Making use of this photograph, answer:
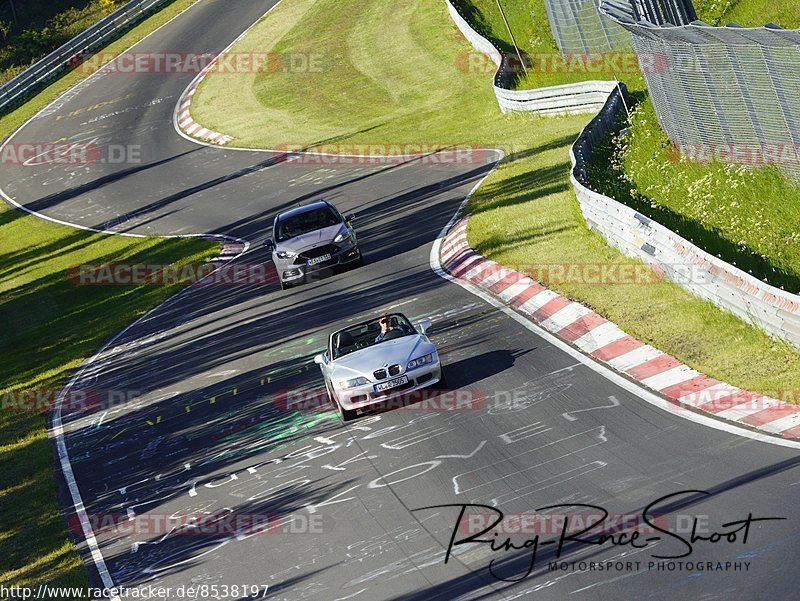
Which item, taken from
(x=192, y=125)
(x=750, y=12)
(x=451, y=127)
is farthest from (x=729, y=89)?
(x=192, y=125)

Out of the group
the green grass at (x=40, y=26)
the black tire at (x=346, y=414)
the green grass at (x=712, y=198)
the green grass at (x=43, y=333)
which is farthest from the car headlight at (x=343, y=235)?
the green grass at (x=40, y=26)

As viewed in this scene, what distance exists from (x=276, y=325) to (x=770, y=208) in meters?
9.19

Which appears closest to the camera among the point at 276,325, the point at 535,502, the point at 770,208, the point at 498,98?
the point at 535,502

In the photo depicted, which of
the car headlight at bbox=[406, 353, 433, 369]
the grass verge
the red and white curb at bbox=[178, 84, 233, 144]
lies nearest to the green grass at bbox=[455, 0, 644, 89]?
the red and white curb at bbox=[178, 84, 233, 144]

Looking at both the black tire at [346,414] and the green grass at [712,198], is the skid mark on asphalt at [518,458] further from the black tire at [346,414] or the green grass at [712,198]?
the green grass at [712,198]

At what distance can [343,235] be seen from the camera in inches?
963

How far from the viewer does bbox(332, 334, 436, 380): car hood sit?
15305mm

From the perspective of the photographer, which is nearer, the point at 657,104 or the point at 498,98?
the point at 657,104

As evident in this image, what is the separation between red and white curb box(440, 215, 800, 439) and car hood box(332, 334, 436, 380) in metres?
2.31

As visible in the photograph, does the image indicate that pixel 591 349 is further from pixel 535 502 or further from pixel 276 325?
pixel 276 325

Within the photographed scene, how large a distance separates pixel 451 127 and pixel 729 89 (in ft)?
65.3

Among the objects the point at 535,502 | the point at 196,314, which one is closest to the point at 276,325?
the point at 196,314

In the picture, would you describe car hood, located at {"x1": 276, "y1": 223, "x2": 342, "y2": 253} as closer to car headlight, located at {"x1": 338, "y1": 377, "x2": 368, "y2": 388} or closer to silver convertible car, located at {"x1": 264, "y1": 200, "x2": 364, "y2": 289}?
silver convertible car, located at {"x1": 264, "y1": 200, "x2": 364, "y2": 289}

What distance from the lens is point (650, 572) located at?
371 inches
